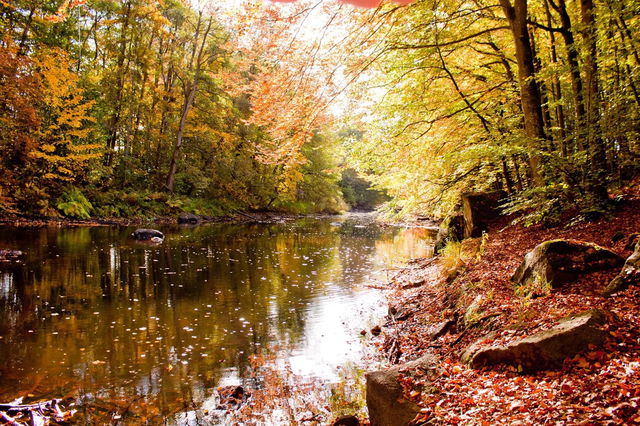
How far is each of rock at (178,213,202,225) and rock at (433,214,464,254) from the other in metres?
16.1

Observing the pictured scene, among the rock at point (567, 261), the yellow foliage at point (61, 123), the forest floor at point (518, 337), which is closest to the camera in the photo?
the forest floor at point (518, 337)

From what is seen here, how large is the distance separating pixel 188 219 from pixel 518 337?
71.8 ft

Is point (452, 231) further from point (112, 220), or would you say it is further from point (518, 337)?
point (112, 220)

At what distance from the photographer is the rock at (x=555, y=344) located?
3072 mm

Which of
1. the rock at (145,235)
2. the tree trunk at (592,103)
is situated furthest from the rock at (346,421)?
the rock at (145,235)

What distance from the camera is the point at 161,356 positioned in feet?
16.2

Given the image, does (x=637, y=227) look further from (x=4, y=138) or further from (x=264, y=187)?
(x=264, y=187)

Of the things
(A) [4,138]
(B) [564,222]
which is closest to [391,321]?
(B) [564,222]

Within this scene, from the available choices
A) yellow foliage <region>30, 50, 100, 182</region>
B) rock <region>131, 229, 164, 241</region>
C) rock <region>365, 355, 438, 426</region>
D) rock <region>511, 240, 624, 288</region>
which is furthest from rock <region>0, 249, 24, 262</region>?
rock <region>511, 240, 624, 288</region>

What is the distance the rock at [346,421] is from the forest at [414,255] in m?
0.02

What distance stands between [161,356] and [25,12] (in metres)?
23.0

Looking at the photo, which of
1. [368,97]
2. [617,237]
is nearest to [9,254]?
[368,97]

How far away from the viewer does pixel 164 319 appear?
20.7 feet

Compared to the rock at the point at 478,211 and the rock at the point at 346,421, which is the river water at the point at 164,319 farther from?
the rock at the point at 478,211
